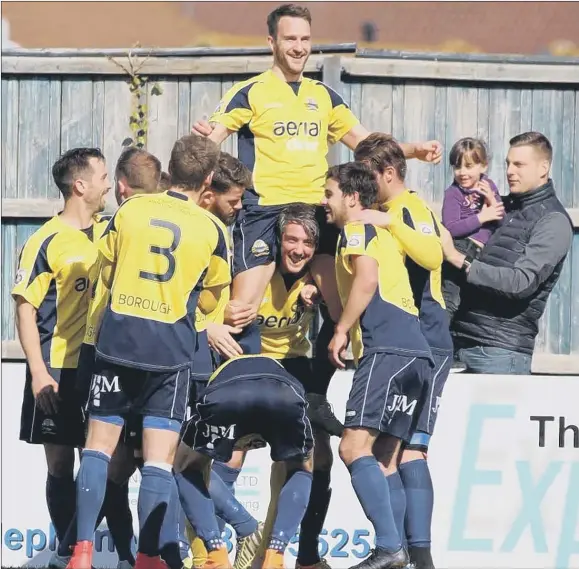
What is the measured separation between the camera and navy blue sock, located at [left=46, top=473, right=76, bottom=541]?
6.71 metres

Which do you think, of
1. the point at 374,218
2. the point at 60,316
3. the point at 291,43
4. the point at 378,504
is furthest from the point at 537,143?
the point at 60,316

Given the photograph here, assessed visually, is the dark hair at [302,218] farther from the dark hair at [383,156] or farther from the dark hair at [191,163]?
the dark hair at [191,163]

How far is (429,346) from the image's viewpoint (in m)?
6.79

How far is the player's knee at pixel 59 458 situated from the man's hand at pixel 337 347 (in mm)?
1436

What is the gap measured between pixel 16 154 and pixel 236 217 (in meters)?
4.45

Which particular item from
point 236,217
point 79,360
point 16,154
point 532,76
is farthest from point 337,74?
point 79,360

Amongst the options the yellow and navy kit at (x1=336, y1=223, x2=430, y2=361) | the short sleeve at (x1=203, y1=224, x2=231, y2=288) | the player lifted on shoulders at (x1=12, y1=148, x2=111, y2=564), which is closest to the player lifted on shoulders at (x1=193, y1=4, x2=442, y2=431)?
the yellow and navy kit at (x1=336, y1=223, x2=430, y2=361)

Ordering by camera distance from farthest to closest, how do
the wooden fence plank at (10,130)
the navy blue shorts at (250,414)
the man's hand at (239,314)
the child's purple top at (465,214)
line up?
the wooden fence plank at (10,130), the child's purple top at (465,214), the man's hand at (239,314), the navy blue shorts at (250,414)

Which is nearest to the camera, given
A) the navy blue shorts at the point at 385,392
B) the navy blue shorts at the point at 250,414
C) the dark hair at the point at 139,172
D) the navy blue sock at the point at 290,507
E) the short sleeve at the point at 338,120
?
the navy blue shorts at the point at 250,414

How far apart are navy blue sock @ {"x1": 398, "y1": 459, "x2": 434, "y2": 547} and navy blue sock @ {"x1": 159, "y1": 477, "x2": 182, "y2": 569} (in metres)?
1.27

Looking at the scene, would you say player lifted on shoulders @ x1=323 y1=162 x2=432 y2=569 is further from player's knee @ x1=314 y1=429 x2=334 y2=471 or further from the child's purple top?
the child's purple top

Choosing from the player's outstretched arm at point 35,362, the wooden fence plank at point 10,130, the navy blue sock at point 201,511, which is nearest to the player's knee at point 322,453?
the navy blue sock at point 201,511

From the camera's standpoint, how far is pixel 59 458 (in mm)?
6707

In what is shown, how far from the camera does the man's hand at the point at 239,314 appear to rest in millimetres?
6609
